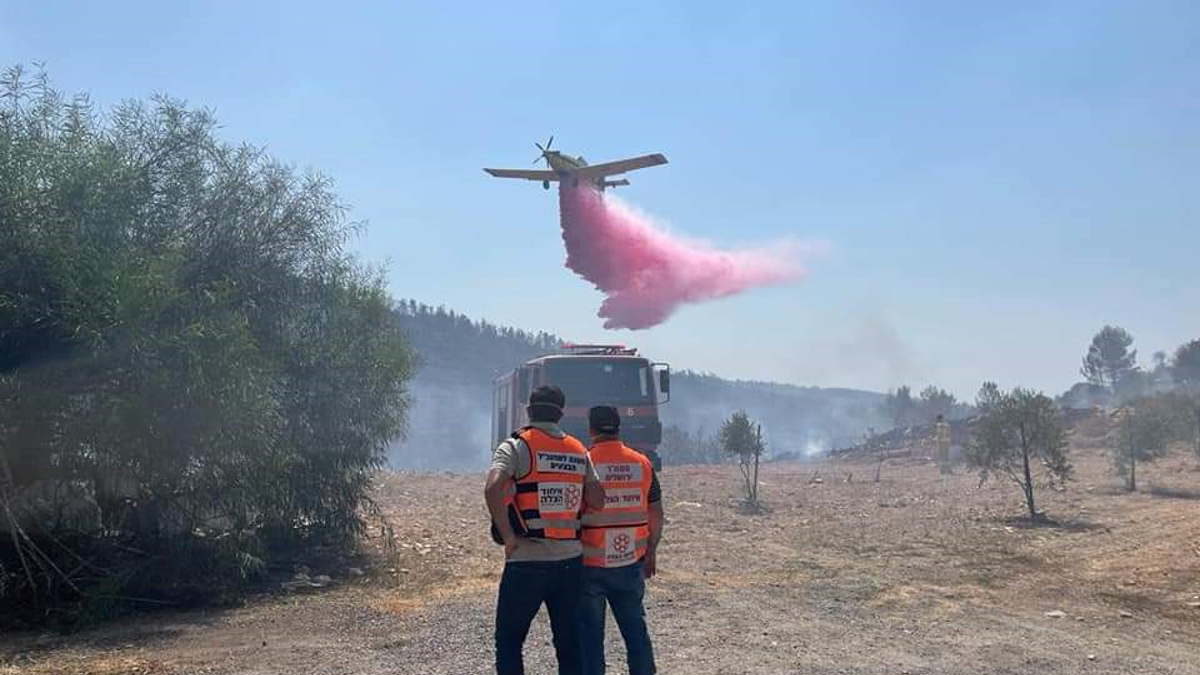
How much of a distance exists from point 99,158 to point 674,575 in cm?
836

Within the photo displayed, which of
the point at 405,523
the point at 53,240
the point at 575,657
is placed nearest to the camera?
the point at 575,657

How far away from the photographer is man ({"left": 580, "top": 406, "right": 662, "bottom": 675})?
5902 millimetres

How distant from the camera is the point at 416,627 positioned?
9.26m

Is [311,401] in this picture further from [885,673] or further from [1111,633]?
[1111,633]

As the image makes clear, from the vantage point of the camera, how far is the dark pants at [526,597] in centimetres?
571

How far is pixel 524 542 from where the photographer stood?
571cm

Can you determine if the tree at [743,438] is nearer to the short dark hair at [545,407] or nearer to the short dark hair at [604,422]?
the short dark hair at [604,422]

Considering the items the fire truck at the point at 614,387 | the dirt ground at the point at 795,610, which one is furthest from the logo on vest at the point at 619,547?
the fire truck at the point at 614,387

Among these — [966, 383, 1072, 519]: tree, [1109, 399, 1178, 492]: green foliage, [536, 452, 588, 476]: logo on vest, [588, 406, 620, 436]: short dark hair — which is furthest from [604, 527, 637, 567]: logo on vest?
[1109, 399, 1178, 492]: green foliage

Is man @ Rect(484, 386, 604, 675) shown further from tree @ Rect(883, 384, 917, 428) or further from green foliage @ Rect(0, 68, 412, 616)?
tree @ Rect(883, 384, 917, 428)


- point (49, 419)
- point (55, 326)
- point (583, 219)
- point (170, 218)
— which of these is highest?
point (583, 219)

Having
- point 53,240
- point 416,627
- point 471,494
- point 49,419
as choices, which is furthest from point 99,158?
point 471,494

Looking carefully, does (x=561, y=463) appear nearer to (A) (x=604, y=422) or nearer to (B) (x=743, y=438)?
(A) (x=604, y=422)

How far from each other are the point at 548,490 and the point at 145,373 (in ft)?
20.0
